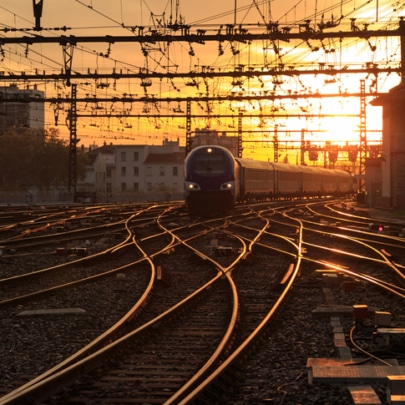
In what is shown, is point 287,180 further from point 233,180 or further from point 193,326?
point 193,326

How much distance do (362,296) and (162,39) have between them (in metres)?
16.0

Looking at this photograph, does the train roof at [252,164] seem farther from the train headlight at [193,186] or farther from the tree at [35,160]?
the tree at [35,160]

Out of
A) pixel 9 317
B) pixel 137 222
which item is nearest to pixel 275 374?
pixel 9 317

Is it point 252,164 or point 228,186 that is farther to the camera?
point 252,164

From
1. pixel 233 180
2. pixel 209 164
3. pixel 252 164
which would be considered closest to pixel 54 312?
pixel 209 164

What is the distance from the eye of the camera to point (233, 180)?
35.2 m

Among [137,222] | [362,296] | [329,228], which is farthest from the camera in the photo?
[137,222]

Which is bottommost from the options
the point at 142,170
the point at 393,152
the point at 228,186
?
the point at 228,186

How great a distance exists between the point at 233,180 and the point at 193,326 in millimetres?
26039

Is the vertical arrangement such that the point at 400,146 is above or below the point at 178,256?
above

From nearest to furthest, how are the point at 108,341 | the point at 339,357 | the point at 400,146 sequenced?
the point at 339,357, the point at 108,341, the point at 400,146

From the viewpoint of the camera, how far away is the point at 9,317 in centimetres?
985

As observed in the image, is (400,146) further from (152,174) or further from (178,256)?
(152,174)

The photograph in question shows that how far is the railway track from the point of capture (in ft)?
20.4
